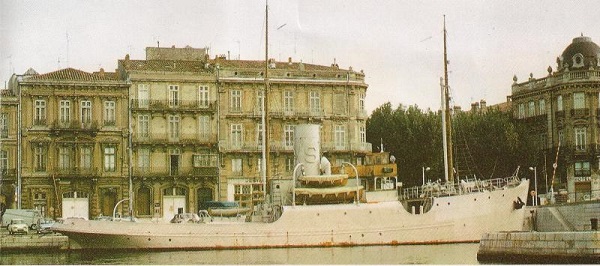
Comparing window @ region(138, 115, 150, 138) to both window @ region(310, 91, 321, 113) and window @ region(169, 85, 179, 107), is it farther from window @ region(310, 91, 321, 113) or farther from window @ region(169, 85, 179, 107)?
window @ region(310, 91, 321, 113)

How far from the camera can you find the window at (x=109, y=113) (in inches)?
1906

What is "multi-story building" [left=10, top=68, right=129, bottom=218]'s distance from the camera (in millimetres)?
46875

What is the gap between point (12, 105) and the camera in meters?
46.8

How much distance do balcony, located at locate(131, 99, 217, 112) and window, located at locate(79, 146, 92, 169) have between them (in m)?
2.74

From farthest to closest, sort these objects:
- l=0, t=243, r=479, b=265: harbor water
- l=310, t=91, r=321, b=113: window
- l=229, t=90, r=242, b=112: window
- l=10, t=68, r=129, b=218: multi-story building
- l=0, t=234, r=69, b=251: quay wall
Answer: l=310, t=91, r=321, b=113: window, l=229, t=90, r=242, b=112: window, l=10, t=68, r=129, b=218: multi-story building, l=0, t=234, r=69, b=251: quay wall, l=0, t=243, r=479, b=265: harbor water

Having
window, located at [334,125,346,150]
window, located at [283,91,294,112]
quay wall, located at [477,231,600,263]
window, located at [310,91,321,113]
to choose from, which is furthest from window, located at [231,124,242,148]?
quay wall, located at [477,231,600,263]

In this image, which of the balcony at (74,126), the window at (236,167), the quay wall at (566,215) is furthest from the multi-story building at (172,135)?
the quay wall at (566,215)

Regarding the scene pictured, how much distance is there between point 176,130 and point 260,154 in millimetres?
4038

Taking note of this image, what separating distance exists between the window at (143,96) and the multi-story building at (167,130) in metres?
0.05

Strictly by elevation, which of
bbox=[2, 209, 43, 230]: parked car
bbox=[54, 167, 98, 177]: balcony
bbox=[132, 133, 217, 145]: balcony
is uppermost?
bbox=[132, 133, 217, 145]: balcony

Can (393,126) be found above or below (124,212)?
above

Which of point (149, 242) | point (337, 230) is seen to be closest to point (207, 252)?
point (149, 242)

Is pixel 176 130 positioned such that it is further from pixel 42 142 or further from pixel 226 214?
pixel 226 214

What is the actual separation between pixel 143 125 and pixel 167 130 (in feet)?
3.66
